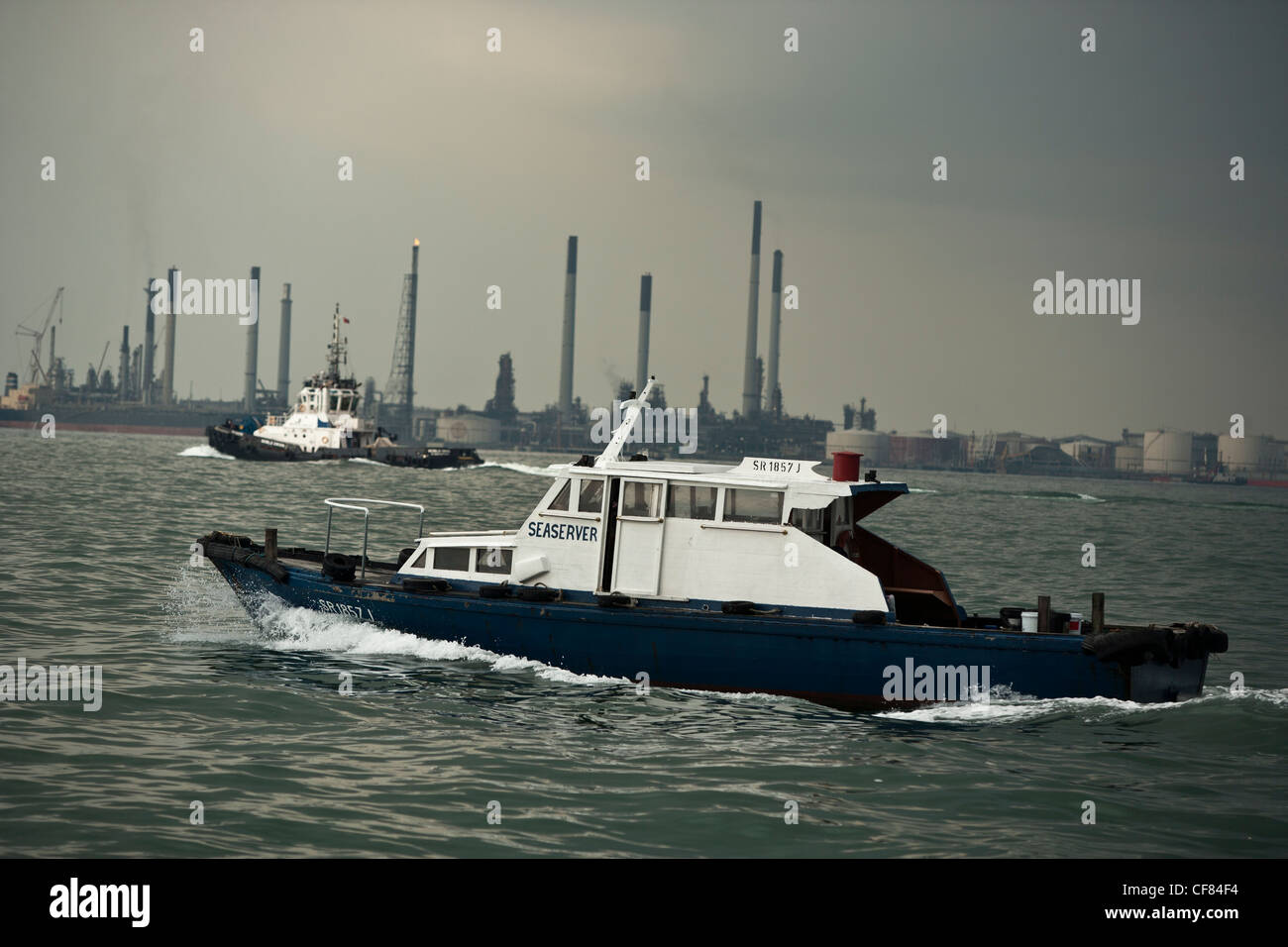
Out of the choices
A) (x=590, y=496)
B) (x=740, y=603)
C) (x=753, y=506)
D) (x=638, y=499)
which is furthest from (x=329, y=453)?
(x=740, y=603)

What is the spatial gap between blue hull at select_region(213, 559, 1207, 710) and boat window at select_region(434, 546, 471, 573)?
2.55 feet

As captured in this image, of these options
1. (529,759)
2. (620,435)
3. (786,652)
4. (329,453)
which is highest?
(620,435)

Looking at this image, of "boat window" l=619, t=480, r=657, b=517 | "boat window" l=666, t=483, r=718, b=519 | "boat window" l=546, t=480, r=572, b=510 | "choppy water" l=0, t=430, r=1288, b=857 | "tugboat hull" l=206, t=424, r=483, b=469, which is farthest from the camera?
"tugboat hull" l=206, t=424, r=483, b=469

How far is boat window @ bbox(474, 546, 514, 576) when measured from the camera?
1566cm

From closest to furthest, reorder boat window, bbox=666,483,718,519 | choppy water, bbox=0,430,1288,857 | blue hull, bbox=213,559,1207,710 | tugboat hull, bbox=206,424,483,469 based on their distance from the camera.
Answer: choppy water, bbox=0,430,1288,857
blue hull, bbox=213,559,1207,710
boat window, bbox=666,483,718,519
tugboat hull, bbox=206,424,483,469

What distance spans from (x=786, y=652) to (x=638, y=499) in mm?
2758

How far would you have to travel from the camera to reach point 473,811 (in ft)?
33.1

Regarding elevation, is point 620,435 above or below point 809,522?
above

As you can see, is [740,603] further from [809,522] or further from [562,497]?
[562,497]

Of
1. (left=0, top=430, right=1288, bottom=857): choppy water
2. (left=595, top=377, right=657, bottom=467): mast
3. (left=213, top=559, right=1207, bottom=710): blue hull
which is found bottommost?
(left=0, top=430, right=1288, bottom=857): choppy water

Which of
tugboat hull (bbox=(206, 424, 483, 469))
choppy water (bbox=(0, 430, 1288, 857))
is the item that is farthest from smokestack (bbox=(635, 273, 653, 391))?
choppy water (bbox=(0, 430, 1288, 857))

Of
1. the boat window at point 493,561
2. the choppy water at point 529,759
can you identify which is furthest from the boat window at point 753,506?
the boat window at point 493,561

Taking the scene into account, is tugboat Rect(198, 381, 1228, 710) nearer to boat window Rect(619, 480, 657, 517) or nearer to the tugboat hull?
boat window Rect(619, 480, 657, 517)

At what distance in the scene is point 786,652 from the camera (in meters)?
14.0
